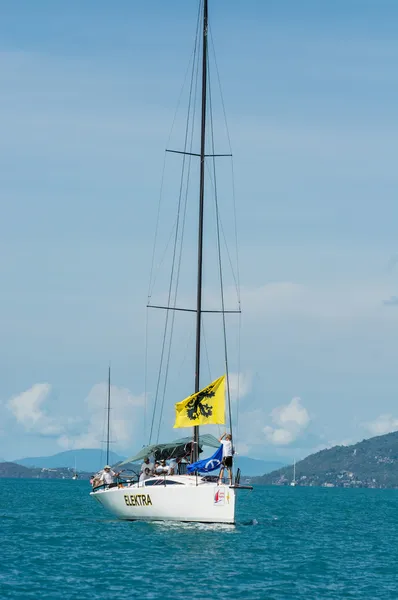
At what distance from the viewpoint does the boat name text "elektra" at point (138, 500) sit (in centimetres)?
5303

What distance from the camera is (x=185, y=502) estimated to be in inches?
2019

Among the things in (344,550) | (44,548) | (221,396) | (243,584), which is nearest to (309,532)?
(344,550)

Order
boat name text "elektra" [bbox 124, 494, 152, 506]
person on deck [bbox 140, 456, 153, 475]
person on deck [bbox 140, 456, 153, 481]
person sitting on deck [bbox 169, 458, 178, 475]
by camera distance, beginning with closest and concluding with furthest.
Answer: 1. boat name text "elektra" [bbox 124, 494, 152, 506]
2. person sitting on deck [bbox 169, 458, 178, 475]
3. person on deck [bbox 140, 456, 153, 481]
4. person on deck [bbox 140, 456, 153, 475]

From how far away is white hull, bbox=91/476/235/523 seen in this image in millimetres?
50812

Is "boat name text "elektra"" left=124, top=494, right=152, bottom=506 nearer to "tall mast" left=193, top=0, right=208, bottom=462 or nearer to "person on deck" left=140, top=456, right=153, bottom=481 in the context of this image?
"person on deck" left=140, top=456, right=153, bottom=481

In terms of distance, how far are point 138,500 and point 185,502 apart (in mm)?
3459

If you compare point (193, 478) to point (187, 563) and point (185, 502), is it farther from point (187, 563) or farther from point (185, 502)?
point (187, 563)

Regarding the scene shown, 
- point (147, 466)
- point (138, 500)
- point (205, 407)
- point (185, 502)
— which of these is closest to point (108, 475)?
point (147, 466)

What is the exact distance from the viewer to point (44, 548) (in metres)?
48.2

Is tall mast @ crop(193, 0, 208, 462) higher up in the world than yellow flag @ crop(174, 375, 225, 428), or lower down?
higher up

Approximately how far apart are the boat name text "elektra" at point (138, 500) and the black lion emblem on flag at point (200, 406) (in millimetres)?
4494

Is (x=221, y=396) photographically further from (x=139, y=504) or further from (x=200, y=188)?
(x=200, y=188)

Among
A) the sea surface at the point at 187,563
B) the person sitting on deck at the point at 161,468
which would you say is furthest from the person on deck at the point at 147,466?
the sea surface at the point at 187,563

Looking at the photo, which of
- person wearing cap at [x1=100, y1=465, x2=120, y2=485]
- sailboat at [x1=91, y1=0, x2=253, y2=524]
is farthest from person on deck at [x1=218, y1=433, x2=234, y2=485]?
person wearing cap at [x1=100, y1=465, x2=120, y2=485]
